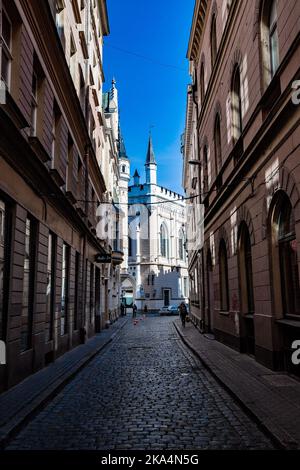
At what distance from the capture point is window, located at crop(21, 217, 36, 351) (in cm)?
1003

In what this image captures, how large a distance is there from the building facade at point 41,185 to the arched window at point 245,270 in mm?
5396

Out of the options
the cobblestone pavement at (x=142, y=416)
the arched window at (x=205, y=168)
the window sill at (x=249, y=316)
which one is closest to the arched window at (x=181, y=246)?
the arched window at (x=205, y=168)

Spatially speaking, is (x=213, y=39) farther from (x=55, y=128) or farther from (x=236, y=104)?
(x=55, y=128)

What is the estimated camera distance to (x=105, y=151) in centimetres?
3078

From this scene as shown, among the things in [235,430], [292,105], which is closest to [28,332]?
[235,430]

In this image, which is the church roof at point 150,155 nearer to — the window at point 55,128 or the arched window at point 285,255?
the window at point 55,128

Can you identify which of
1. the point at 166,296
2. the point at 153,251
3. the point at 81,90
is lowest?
the point at 166,296

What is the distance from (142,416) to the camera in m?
6.80

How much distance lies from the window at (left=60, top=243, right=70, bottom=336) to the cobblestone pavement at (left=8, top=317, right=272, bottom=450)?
3.78 metres

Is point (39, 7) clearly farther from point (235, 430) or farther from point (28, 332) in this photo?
point (235, 430)

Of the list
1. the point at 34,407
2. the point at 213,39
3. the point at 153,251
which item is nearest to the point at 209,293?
the point at 213,39

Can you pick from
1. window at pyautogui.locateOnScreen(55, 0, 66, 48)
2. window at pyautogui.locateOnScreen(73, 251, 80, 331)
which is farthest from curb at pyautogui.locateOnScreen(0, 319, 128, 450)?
window at pyautogui.locateOnScreen(55, 0, 66, 48)

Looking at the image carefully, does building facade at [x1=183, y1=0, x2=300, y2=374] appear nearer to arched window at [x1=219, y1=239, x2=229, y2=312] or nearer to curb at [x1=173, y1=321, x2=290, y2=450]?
arched window at [x1=219, y1=239, x2=229, y2=312]

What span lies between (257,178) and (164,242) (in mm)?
52771
